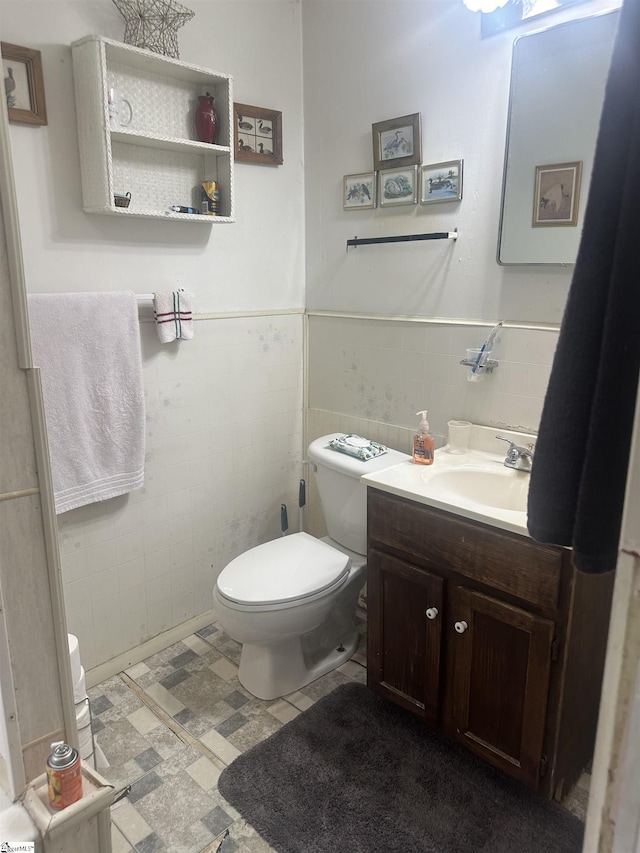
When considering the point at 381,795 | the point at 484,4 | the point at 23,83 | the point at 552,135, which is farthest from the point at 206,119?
the point at 381,795

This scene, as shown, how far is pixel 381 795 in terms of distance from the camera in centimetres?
163

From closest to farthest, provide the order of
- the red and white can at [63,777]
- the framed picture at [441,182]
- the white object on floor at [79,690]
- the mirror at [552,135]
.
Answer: the red and white can at [63,777], the white object on floor at [79,690], the mirror at [552,135], the framed picture at [441,182]

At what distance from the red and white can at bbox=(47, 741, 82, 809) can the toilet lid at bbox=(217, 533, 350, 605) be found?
1026mm

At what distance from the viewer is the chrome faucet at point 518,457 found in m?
1.79

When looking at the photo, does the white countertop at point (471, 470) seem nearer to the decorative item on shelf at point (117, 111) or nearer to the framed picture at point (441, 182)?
the framed picture at point (441, 182)

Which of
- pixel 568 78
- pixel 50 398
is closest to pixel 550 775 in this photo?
pixel 50 398

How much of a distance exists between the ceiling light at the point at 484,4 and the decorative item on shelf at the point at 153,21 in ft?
2.73

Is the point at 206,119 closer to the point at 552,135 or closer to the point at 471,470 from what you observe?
the point at 552,135

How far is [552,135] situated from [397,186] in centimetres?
56

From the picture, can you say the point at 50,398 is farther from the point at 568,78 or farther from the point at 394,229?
the point at 568,78

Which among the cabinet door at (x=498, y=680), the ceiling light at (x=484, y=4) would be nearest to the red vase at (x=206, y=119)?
the ceiling light at (x=484, y=4)

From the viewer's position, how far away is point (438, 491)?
1.69 metres

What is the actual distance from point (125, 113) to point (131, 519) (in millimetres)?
1323

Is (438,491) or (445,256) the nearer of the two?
(438,491)
